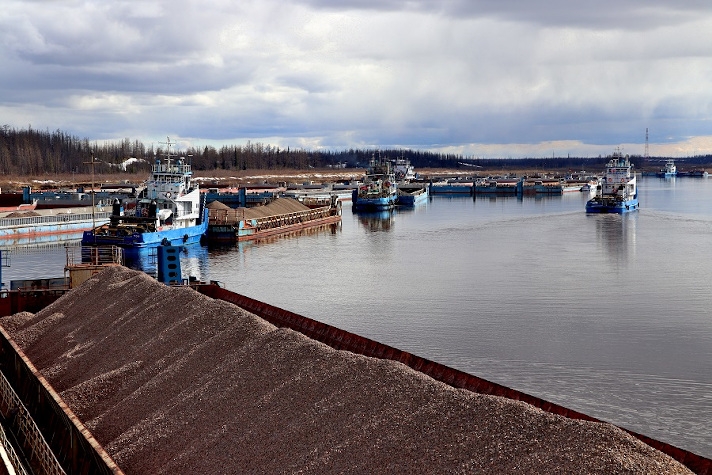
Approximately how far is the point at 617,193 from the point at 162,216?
160 feet

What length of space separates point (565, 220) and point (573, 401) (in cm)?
5405

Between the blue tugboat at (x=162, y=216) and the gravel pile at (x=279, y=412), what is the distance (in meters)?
27.9

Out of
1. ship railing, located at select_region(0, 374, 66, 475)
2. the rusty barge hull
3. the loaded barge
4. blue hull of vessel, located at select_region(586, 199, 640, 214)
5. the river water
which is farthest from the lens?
blue hull of vessel, located at select_region(586, 199, 640, 214)

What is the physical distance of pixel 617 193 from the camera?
259 ft

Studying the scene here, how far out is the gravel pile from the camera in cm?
904

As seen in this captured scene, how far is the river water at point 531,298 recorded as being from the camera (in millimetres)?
18844

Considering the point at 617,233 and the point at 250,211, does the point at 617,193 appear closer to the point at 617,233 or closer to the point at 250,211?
the point at 617,233

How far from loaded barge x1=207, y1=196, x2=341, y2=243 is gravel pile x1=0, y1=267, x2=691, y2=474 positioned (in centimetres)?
3483

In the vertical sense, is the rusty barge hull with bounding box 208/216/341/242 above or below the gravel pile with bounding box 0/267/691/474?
below

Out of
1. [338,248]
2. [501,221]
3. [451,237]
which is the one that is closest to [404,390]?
[338,248]

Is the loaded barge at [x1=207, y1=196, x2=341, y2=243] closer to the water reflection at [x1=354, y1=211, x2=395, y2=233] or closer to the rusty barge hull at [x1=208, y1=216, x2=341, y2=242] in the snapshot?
the rusty barge hull at [x1=208, y1=216, x2=341, y2=242]

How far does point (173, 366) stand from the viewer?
48.2 ft

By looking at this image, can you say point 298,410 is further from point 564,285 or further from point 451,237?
point 451,237

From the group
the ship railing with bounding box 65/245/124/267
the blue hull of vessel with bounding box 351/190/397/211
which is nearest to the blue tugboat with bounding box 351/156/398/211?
the blue hull of vessel with bounding box 351/190/397/211
